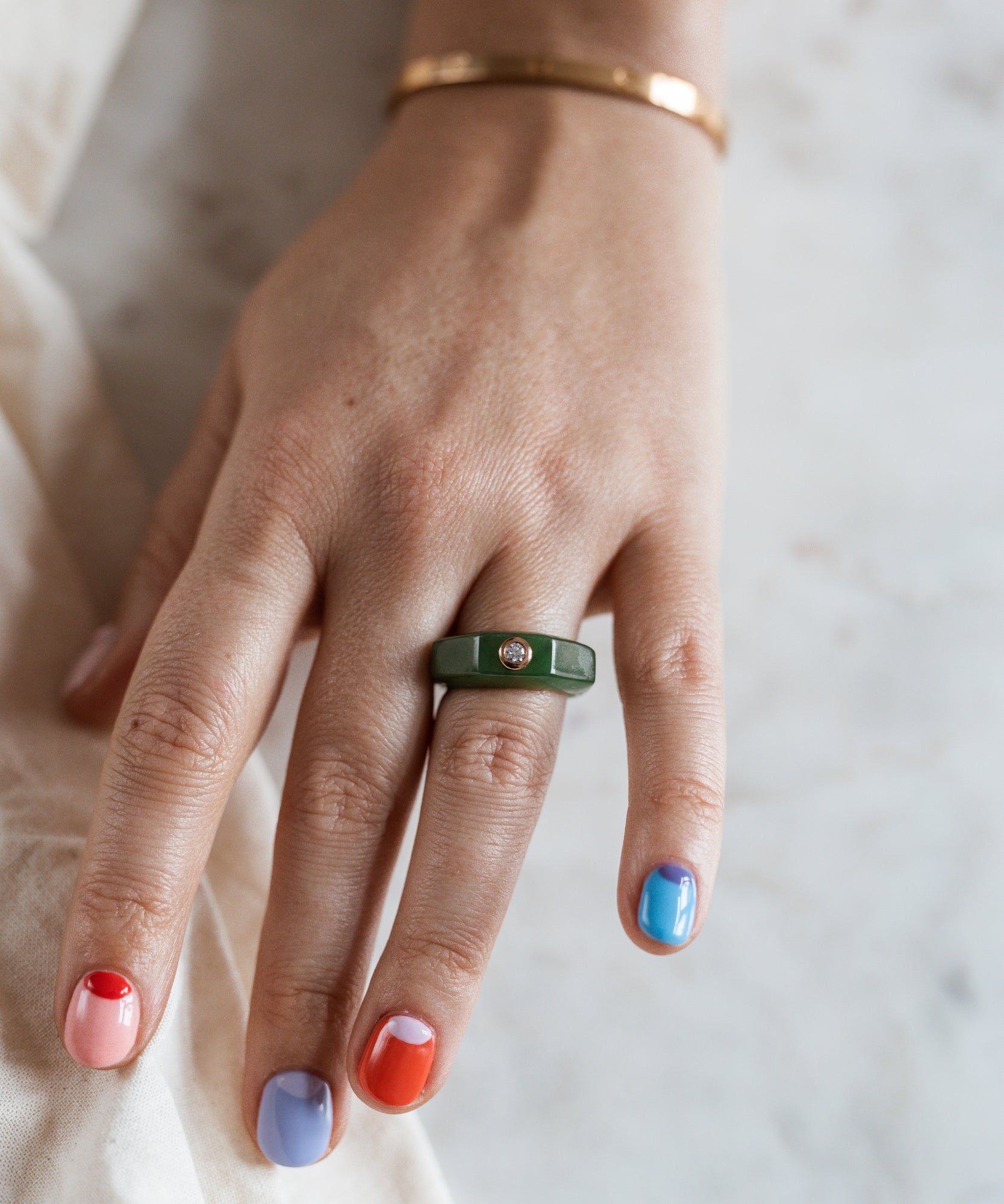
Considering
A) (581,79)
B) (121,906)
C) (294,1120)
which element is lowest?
(294,1120)

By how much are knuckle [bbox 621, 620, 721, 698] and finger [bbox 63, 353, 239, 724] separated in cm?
38

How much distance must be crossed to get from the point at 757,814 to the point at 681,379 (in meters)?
0.40

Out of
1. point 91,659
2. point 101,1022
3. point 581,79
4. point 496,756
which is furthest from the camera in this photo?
point 581,79

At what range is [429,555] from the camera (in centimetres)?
73

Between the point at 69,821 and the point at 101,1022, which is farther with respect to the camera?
the point at 69,821

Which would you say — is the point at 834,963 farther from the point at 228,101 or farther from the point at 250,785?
the point at 228,101

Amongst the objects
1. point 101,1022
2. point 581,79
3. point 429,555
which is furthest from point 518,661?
point 581,79

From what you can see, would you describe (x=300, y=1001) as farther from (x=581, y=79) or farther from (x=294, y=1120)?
(x=581, y=79)

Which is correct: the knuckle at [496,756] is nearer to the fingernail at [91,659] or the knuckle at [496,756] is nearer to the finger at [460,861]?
the finger at [460,861]

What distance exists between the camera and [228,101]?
111 cm

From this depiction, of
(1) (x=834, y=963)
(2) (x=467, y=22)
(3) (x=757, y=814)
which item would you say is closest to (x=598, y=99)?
(2) (x=467, y=22)

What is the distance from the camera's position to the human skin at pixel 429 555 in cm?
64

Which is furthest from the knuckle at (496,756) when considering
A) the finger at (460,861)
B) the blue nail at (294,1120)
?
the blue nail at (294,1120)

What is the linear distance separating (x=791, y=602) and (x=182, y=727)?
620 millimetres
